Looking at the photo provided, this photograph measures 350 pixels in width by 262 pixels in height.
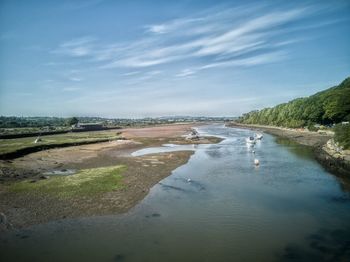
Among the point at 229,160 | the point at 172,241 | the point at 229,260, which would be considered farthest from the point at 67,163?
the point at 229,260

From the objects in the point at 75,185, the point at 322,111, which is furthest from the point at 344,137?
the point at 322,111

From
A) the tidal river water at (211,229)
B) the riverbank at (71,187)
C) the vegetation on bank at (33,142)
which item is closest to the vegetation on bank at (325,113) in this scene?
the tidal river water at (211,229)

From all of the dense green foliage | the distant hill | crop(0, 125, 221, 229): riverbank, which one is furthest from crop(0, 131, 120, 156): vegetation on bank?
the distant hill

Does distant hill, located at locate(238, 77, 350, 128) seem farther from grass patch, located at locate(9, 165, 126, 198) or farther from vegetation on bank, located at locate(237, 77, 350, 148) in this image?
grass patch, located at locate(9, 165, 126, 198)

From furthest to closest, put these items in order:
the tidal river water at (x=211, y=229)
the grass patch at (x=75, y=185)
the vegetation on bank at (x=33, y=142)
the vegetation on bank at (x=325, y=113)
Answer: the vegetation on bank at (x=325, y=113), the vegetation on bank at (x=33, y=142), the grass patch at (x=75, y=185), the tidal river water at (x=211, y=229)

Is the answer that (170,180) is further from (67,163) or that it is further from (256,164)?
(67,163)

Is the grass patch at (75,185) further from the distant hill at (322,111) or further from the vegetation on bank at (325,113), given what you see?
the distant hill at (322,111)
